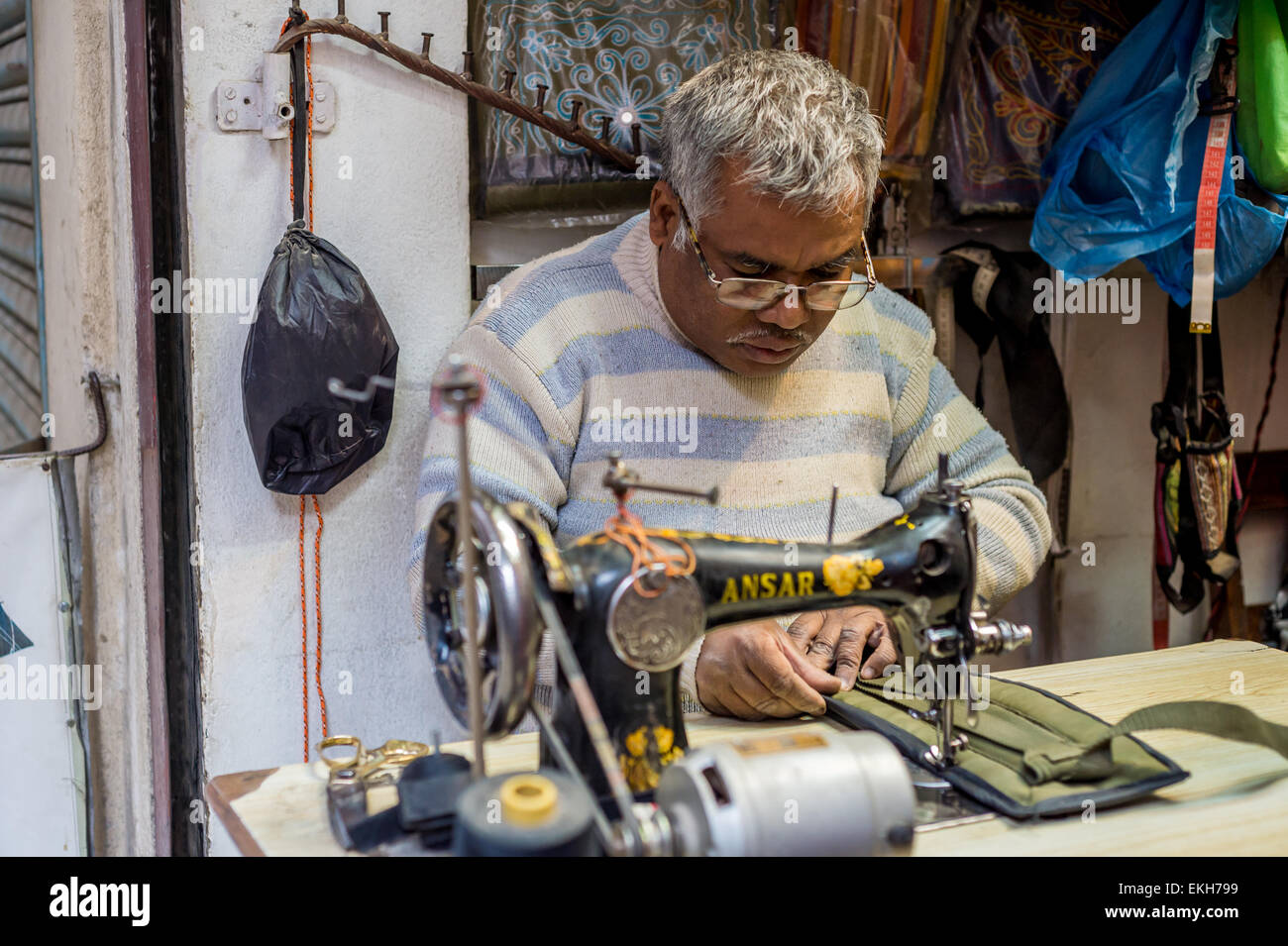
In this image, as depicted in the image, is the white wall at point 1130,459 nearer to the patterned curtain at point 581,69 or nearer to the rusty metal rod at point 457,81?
the patterned curtain at point 581,69

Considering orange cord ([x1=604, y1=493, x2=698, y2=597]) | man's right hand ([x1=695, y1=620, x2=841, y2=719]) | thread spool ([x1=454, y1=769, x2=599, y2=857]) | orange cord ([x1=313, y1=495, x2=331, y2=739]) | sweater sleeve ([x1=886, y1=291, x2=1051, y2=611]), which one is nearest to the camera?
thread spool ([x1=454, y1=769, x2=599, y2=857])

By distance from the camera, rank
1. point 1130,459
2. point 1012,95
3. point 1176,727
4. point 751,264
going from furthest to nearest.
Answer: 1. point 1130,459
2. point 1012,95
3. point 751,264
4. point 1176,727

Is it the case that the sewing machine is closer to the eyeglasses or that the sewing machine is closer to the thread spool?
the thread spool

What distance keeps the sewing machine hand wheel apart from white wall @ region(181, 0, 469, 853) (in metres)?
0.99

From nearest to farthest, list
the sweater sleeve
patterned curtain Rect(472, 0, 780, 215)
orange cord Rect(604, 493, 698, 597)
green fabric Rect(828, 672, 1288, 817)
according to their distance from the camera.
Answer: orange cord Rect(604, 493, 698, 597) < green fabric Rect(828, 672, 1288, 817) < the sweater sleeve < patterned curtain Rect(472, 0, 780, 215)

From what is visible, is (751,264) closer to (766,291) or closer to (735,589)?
(766,291)

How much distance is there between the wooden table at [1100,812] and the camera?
47.0 inches

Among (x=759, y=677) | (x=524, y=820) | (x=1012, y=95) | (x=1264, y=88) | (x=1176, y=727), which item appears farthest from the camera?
(x=1012, y=95)

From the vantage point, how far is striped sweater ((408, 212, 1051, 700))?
1.85 metres

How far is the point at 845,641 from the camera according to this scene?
1713 mm

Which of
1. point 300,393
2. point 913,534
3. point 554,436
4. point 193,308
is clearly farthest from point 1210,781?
point 193,308

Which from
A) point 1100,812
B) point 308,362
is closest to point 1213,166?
point 1100,812

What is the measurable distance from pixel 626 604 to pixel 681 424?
81 centimetres

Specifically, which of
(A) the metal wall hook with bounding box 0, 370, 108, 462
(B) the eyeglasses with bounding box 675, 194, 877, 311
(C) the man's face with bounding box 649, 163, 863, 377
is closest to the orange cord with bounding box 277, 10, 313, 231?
(A) the metal wall hook with bounding box 0, 370, 108, 462
